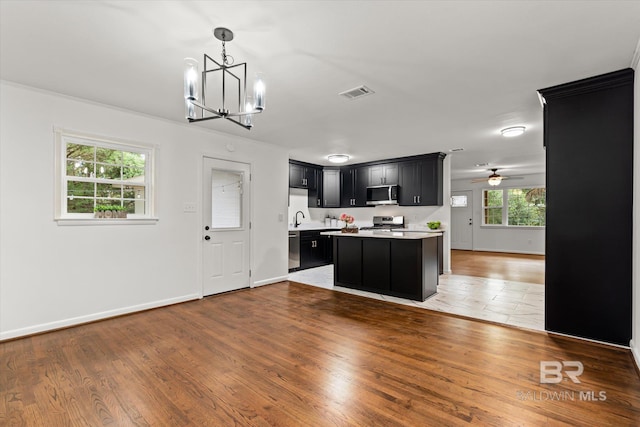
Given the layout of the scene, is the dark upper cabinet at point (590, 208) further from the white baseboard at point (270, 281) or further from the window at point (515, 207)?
the window at point (515, 207)

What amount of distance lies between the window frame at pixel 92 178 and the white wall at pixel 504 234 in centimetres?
982

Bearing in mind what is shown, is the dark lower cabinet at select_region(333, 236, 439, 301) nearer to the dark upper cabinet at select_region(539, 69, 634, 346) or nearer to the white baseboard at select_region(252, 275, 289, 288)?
the white baseboard at select_region(252, 275, 289, 288)

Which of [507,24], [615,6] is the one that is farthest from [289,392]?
[615,6]

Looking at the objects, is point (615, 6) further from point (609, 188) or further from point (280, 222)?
point (280, 222)

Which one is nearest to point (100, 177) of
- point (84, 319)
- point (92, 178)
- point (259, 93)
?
point (92, 178)

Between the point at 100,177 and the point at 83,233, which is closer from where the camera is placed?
the point at 83,233

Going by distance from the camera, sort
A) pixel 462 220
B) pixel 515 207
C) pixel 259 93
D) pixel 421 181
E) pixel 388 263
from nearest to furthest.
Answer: pixel 259 93 < pixel 388 263 < pixel 421 181 < pixel 515 207 < pixel 462 220

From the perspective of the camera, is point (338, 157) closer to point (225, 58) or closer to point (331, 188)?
point (331, 188)

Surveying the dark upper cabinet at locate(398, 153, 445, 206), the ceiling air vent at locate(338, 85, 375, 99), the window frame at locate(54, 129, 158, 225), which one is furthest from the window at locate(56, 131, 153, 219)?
the dark upper cabinet at locate(398, 153, 445, 206)

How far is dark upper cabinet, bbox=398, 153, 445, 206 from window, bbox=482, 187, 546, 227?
4.98 m

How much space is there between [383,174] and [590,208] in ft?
14.5

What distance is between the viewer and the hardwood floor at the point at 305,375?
1828 mm

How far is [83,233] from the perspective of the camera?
3.37 metres

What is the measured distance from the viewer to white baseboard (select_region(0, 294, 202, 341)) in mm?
2977
